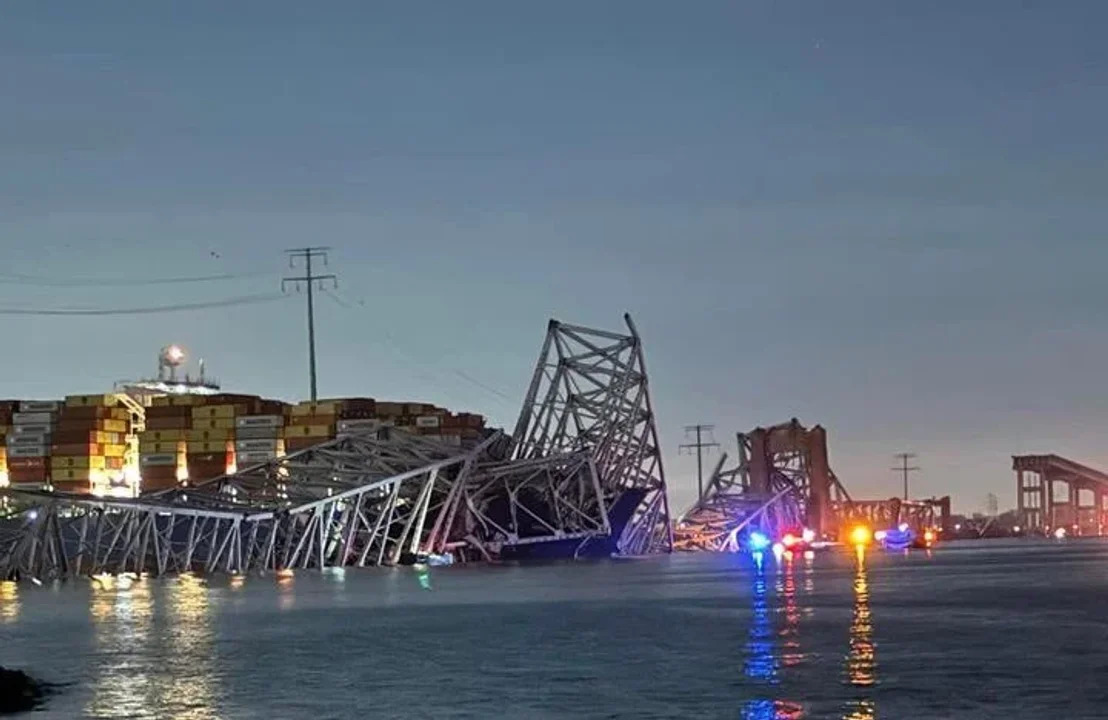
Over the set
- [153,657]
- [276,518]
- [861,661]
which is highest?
[276,518]

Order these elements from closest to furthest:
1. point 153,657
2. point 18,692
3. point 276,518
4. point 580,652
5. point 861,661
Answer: point 18,692 → point 861,661 → point 580,652 → point 153,657 → point 276,518

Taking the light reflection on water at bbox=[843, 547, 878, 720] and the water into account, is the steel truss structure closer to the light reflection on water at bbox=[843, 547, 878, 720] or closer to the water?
the water

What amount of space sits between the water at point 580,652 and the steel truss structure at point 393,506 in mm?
34653

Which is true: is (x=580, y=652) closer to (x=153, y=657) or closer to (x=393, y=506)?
(x=153, y=657)

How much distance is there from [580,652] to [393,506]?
312 ft

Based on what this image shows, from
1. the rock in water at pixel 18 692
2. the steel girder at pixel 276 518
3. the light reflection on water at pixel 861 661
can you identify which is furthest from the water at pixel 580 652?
the steel girder at pixel 276 518

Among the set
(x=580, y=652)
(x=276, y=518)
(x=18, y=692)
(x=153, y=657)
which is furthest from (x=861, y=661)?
(x=276, y=518)

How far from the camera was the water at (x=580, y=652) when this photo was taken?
119 ft

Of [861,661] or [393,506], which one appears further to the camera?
[393,506]

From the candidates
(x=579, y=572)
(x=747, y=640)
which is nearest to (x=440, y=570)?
(x=579, y=572)

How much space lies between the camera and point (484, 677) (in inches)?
1697

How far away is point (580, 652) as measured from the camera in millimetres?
50094

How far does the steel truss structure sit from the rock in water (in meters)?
77.7

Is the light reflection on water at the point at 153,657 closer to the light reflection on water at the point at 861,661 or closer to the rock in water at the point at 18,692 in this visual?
the rock in water at the point at 18,692
